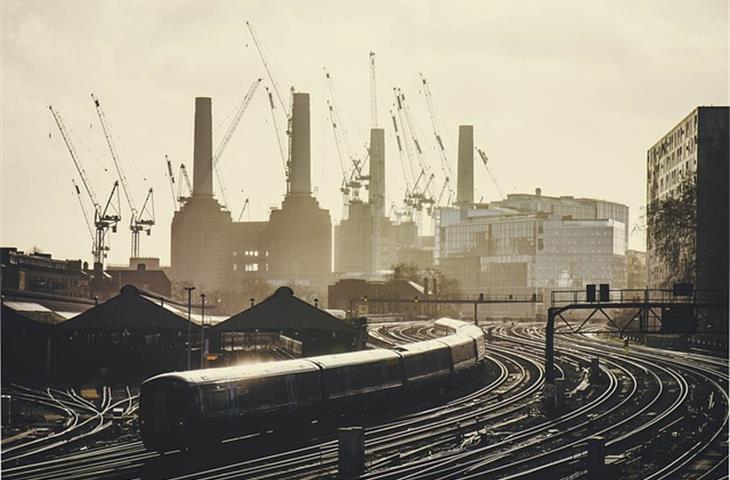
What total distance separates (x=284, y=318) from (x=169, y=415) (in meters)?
42.1

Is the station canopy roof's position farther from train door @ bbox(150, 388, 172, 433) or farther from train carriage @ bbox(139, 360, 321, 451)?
train door @ bbox(150, 388, 172, 433)

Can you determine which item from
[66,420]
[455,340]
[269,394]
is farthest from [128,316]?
[269,394]

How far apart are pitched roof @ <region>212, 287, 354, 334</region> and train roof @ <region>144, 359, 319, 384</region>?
32.8m

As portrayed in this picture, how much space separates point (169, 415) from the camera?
4328cm

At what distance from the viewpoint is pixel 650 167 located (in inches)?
6358

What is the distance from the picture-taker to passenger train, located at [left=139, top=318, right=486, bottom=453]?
1711 inches

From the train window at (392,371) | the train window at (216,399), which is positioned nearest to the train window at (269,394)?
the train window at (216,399)

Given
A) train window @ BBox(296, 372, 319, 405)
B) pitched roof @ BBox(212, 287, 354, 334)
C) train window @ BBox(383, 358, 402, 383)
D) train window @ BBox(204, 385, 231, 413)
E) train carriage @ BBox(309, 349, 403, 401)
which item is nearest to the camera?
train window @ BBox(204, 385, 231, 413)

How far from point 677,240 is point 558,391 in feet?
190

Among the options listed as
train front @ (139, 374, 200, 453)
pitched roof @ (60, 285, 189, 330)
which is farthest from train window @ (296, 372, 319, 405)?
pitched roof @ (60, 285, 189, 330)

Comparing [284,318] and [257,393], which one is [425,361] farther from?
[284,318]

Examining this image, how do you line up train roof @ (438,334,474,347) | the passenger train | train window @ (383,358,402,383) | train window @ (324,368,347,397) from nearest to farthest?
the passenger train
train window @ (324,368,347,397)
train window @ (383,358,402,383)
train roof @ (438,334,474,347)

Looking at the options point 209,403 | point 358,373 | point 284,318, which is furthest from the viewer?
point 284,318

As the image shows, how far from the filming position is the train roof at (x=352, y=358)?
53.0 meters
